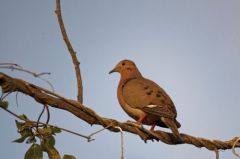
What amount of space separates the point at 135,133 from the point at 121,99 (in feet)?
6.99

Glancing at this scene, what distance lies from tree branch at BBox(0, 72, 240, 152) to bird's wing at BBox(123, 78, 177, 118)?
1.08 meters

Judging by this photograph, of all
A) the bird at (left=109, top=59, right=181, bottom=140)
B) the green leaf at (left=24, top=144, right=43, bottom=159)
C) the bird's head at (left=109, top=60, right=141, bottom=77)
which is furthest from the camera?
the bird's head at (left=109, top=60, right=141, bottom=77)

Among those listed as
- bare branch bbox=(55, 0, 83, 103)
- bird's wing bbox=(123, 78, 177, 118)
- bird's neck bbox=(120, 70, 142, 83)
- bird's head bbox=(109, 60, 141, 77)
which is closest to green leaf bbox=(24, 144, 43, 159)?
bare branch bbox=(55, 0, 83, 103)

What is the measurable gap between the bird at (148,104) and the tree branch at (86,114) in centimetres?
81

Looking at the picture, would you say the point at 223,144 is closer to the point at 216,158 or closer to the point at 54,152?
the point at 216,158

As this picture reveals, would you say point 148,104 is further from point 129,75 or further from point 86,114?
point 86,114

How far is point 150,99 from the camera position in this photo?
5730 millimetres

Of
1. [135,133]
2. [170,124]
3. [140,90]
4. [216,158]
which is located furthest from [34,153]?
[140,90]

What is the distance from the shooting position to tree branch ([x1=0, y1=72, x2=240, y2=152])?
2.87 m

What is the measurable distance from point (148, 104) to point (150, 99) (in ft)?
0.28

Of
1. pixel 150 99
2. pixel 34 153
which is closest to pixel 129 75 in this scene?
pixel 150 99

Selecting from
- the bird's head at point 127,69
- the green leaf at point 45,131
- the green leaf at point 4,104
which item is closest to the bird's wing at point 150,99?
the bird's head at point 127,69

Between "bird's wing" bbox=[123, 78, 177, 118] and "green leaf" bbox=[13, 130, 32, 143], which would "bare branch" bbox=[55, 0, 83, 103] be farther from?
"bird's wing" bbox=[123, 78, 177, 118]

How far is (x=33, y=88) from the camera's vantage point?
297 cm
